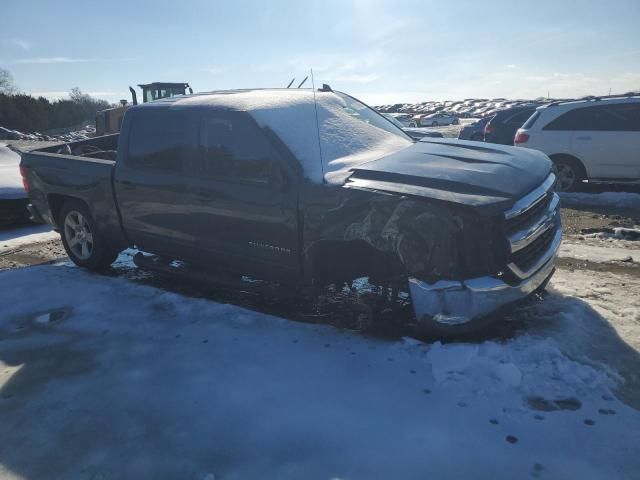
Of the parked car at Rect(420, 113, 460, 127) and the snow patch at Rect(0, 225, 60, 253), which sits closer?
the snow patch at Rect(0, 225, 60, 253)

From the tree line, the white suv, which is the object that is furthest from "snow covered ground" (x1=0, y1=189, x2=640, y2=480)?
the tree line

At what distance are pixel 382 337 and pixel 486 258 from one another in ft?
3.37

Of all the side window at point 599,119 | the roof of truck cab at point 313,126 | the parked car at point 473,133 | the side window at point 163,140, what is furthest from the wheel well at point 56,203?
the parked car at point 473,133

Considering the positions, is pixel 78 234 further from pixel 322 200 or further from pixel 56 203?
pixel 322 200

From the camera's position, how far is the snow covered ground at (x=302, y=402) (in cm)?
244

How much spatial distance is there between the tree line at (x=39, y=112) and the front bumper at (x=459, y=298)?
Answer: 6577cm

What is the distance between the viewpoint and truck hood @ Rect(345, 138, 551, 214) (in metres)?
3.22

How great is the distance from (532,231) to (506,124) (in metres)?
10.5

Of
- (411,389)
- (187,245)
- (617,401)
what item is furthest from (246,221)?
(617,401)

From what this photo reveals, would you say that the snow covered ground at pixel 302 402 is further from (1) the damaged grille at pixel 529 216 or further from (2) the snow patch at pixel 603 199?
(2) the snow patch at pixel 603 199

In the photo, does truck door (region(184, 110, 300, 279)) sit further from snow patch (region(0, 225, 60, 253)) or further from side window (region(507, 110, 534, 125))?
side window (region(507, 110, 534, 125))

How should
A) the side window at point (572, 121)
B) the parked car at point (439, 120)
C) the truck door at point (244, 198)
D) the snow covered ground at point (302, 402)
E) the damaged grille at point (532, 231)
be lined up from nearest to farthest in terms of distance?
the snow covered ground at point (302, 402)
the damaged grille at point (532, 231)
the truck door at point (244, 198)
the side window at point (572, 121)
the parked car at point (439, 120)

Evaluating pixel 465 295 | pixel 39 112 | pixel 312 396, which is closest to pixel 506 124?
pixel 465 295

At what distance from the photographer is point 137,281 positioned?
5293mm
